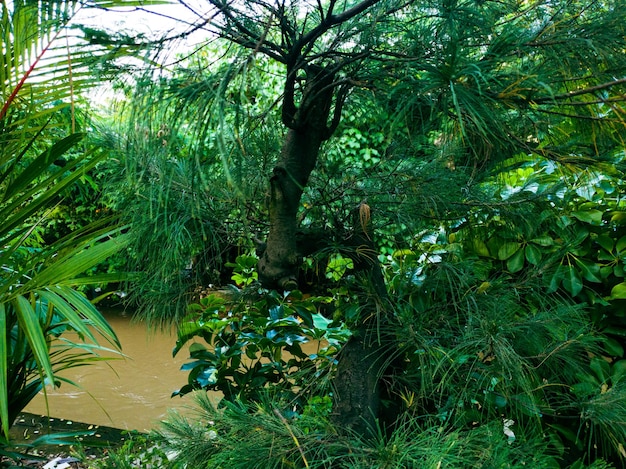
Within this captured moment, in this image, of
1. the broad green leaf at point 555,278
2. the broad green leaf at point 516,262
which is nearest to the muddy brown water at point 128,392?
the broad green leaf at point 516,262

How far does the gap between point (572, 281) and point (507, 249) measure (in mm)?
196

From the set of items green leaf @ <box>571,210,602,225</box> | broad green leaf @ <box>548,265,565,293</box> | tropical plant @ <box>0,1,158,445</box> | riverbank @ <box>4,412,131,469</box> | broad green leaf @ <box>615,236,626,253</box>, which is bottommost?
riverbank @ <box>4,412,131,469</box>

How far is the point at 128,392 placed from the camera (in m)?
3.34

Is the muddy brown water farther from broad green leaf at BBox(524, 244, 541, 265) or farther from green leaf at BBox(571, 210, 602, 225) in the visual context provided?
green leaf at BBox(571, 210, 602, 225)

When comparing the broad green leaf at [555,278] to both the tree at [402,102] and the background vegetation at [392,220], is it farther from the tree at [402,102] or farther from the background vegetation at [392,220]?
the tree at [402,102]

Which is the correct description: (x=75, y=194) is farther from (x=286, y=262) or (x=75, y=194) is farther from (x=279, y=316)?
(x=286, y=262)

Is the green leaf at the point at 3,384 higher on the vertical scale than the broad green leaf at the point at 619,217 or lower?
higher

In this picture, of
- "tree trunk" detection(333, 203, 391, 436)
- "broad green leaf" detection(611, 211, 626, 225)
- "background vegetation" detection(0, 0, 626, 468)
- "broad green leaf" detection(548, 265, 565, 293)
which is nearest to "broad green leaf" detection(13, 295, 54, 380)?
"background vegetation" detection(0, 0, 626, 468)

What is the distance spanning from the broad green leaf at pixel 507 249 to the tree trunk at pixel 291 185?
72cm

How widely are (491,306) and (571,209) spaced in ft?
2.07

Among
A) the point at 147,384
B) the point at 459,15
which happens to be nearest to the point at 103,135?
the point at 459,15

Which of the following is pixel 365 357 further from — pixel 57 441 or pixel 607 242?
pixel 57 441

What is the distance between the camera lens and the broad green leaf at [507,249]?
1767mm

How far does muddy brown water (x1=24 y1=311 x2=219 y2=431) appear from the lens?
9.84ft
